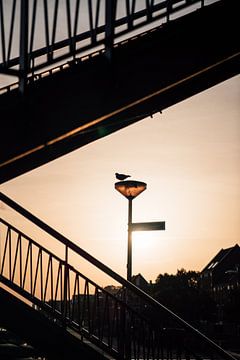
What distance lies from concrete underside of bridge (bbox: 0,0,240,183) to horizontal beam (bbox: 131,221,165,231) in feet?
13.5

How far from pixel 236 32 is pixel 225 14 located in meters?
0.22

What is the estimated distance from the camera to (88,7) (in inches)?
250

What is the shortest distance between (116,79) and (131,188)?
5.28 meters

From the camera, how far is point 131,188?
10.9 metres

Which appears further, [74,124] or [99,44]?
[99,44]

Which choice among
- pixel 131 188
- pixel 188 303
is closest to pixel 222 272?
pixel 188 303

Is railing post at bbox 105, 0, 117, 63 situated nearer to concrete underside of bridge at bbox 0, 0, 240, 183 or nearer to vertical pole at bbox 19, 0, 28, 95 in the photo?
concrete underside of bridge at bbox 0, 0, 240, 183

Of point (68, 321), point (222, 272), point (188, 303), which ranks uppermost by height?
point (222, 272)

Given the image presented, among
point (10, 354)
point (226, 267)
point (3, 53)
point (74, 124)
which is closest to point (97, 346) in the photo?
point (74, 124)

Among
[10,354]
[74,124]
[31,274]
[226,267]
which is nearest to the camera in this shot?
[74,124]

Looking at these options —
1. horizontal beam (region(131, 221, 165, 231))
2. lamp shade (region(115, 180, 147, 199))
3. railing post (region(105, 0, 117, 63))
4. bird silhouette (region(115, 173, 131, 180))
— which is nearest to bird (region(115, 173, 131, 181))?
bird silhouette (region(115, 173, 131, 180))

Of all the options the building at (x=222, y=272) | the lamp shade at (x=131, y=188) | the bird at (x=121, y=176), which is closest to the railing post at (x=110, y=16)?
the lamp shade at (x=131, y=188)

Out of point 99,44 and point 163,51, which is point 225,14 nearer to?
point 163,51

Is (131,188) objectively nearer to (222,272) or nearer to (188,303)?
(188,303)
